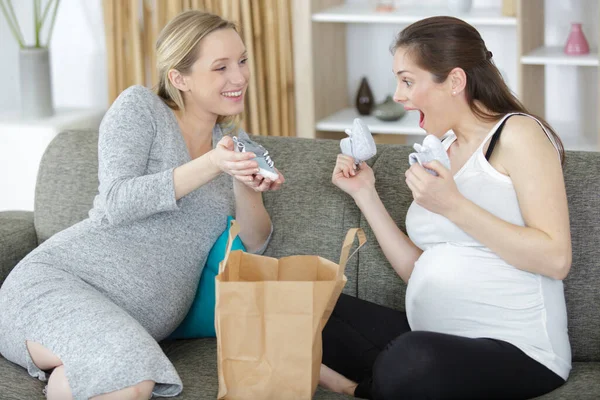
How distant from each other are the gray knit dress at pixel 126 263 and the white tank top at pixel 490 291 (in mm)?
599

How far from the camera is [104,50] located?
173 inches

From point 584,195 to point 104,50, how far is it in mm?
2833

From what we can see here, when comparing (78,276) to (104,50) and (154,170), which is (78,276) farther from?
(104,50)

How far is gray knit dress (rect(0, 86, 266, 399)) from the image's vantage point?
1996 millimetres

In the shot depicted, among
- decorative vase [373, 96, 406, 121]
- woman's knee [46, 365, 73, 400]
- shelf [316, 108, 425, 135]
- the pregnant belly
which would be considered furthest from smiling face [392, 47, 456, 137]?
decorative vase [373, 96, 406, 121]

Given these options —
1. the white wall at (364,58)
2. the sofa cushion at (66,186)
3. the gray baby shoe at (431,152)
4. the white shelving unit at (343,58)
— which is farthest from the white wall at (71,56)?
the gray baby shoe at (431,152)

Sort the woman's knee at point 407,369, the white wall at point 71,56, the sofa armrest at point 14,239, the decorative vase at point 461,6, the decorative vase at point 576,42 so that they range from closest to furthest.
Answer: the woman's knee at point 407,369, the sofa armrest at point 14,239, the decorative vase at point 576,42, the decorative vase at point 461,6, the white wall at point 71,56

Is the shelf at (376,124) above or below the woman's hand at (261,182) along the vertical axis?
below

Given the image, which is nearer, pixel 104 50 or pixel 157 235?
pixel 157 235

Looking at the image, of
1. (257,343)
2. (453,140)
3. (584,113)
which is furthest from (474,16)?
(257,343)

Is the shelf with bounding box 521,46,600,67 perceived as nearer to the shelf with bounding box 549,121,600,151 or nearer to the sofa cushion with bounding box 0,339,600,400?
the shelf with bounding box 549,121,600,151

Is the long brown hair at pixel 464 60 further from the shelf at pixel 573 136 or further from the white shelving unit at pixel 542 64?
the shelf at pixel 573 136

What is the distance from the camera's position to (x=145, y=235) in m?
2.25

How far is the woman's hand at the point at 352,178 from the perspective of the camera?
88.7 inches
